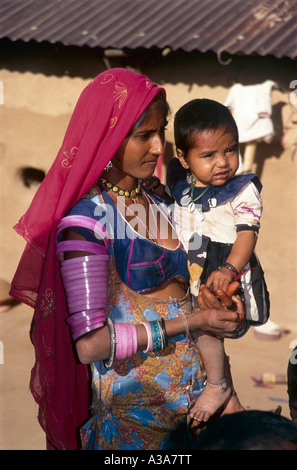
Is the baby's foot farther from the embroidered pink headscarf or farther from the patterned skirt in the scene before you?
the embroidered pink headscarf

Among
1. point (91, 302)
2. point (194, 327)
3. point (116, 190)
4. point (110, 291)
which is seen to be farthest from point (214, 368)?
point (116, 190)

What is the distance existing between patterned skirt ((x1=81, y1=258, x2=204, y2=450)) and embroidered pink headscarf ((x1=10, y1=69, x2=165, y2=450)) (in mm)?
78

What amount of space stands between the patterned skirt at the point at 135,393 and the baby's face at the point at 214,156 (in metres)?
0.69

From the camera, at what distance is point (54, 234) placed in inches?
A: 88.6

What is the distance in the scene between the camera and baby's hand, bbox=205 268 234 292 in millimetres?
2504

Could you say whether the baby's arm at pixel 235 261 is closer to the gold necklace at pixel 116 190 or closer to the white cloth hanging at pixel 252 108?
the gold necklace at pixel 116 190

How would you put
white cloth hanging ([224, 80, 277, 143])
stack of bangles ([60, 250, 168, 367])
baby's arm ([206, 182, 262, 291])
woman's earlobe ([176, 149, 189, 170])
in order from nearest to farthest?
stack of bangles ([60, 250, 168, 367]) → baby's arm ([206, 182, 262, 291]) → woman's earlobe ([176, 149, 189, 170]) → white cloth hanging ([224, 80, 277, 143])

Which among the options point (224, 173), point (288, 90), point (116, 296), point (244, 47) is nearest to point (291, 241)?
point (288, 90)

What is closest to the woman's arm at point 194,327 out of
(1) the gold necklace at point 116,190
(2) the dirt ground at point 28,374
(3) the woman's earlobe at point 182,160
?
(1) the gold necklace at point 116,190

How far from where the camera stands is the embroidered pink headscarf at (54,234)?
2.28 meters

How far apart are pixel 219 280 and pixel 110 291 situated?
0.49 m

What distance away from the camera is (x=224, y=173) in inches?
109

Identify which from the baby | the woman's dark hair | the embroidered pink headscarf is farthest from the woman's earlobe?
the embroidered pink headscarf
